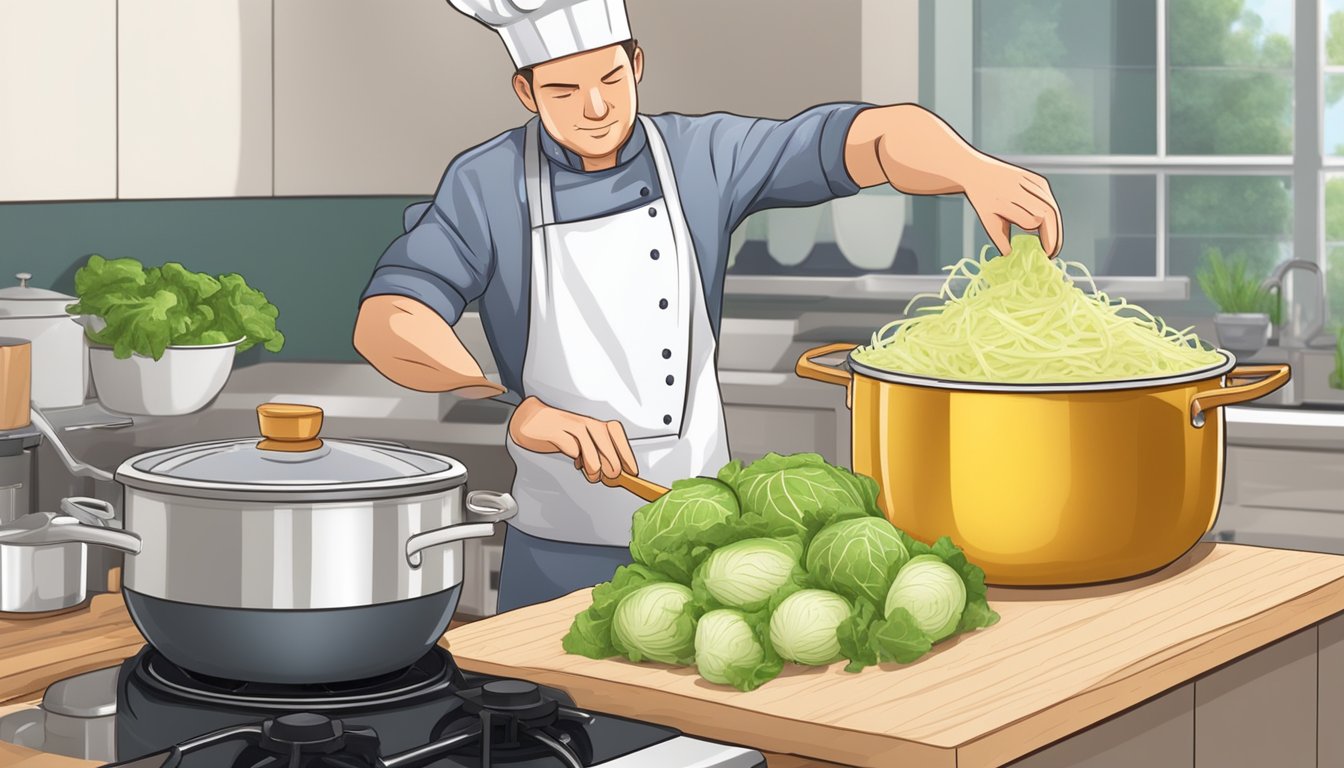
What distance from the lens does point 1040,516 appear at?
1126 mm

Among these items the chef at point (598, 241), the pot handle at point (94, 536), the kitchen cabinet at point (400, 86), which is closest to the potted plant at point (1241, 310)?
the kitchen cabinet at point (400, 86)

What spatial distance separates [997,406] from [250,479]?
1.66 ft

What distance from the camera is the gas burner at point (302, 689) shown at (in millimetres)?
892

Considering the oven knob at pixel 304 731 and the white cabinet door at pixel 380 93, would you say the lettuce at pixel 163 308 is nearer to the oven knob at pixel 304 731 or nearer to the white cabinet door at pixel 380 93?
the white cabinet door at pixel 380 93

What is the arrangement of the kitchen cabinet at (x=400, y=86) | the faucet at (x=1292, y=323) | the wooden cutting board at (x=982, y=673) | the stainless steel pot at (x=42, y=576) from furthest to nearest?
the faucet at (x=1292, y=323)
the kitchen cabinet at (x=400, y=86)
the stainless steel pot at (x=42, y=576)
the wooden cutting board at (x=982, y=673)

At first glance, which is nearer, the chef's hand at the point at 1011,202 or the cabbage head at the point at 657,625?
the cabbage head at the point at 657,625

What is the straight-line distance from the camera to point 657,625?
3.24ft

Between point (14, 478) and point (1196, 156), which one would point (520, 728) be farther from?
point (1196, 156)

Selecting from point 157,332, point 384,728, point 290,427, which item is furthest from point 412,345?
point 157,332

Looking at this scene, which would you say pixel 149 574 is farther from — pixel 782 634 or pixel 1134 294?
pixel 1134 294

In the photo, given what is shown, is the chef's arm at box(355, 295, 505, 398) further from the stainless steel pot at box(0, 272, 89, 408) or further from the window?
the window

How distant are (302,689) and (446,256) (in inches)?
40.6

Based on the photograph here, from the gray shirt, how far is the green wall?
1124mm

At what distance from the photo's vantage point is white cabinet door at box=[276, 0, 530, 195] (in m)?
2.85
